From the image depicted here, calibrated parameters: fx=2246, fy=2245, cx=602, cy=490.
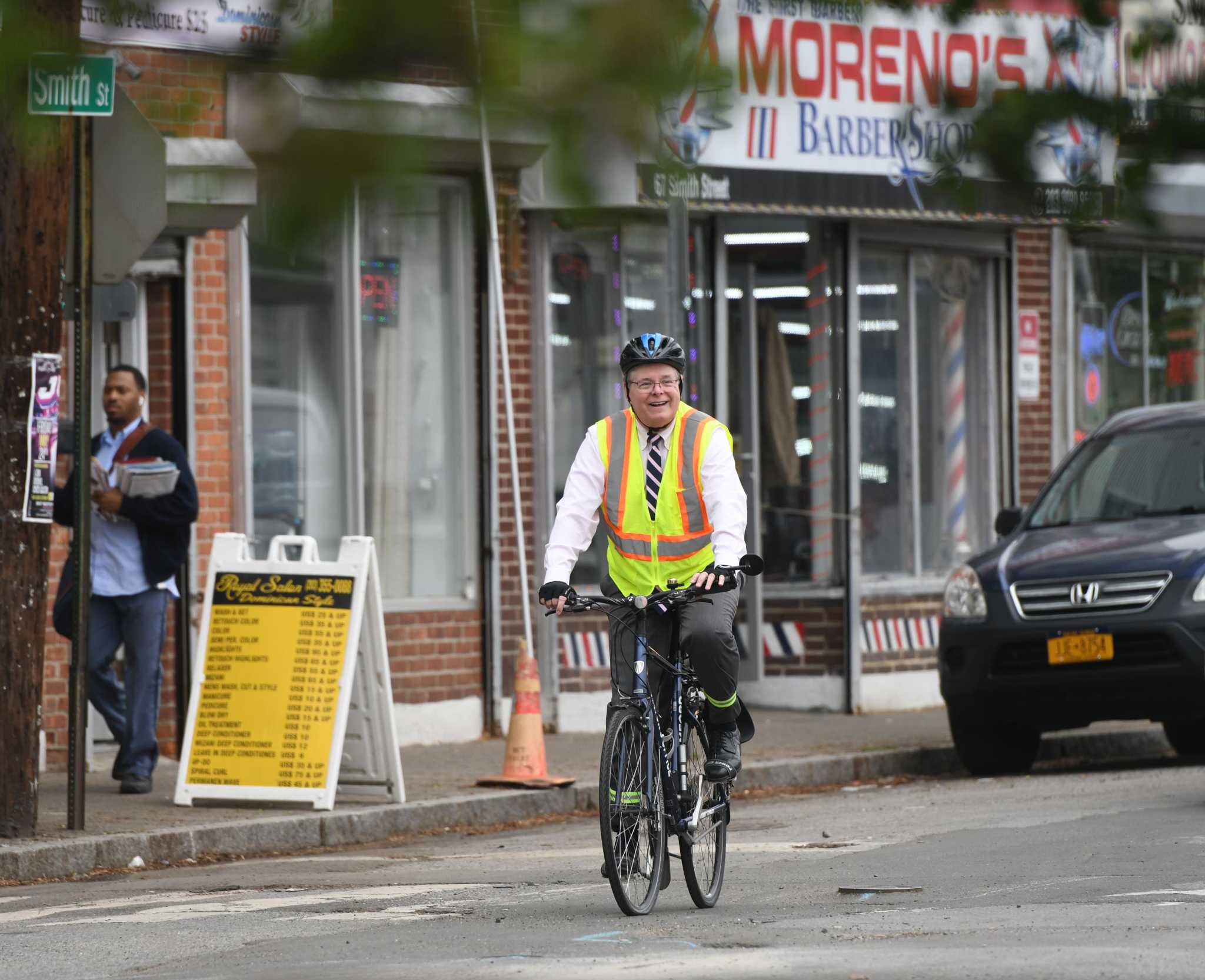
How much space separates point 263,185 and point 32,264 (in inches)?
260

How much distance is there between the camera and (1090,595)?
440 inches

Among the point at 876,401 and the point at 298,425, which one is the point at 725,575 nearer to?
the point at 298,425

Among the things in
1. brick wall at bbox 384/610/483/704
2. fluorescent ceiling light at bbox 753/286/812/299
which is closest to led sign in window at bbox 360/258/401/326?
brick wall at bbox 384/610/483/704

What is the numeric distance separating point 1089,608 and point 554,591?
5114 millimetres

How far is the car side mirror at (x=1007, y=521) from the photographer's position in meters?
12.0

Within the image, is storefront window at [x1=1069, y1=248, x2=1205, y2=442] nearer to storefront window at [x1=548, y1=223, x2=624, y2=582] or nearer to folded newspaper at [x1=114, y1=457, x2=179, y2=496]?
storefront window at [x1=548, y1=223, x2=624, y2=582]

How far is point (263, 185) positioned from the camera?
255 centimetres

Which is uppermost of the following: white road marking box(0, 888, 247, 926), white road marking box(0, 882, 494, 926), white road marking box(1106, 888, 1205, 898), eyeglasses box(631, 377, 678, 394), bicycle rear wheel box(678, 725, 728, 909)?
eyeglasses box(631, 377, 678, 394)

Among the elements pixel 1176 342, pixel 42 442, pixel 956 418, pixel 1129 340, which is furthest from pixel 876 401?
pixel 42 442

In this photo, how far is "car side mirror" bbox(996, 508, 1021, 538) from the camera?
12.0m

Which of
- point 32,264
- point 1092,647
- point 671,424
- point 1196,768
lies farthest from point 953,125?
point 1196,768

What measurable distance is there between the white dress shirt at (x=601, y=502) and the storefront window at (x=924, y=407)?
8.54 meters

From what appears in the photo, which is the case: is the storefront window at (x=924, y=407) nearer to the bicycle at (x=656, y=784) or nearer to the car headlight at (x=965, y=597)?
the car headlight at (x=965, y=597)

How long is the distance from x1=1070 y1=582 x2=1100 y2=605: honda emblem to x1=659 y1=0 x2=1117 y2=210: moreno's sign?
7.82 meters
